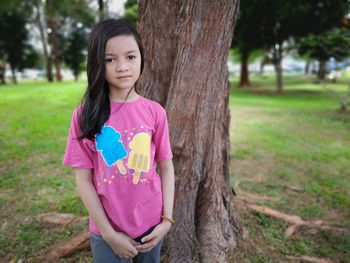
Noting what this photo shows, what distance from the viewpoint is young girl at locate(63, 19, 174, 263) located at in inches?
61.5

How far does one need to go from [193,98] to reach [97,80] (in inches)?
36.1

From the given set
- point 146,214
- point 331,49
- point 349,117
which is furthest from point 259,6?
point 146,214

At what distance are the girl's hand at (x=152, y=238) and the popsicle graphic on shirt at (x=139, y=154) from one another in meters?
0.30

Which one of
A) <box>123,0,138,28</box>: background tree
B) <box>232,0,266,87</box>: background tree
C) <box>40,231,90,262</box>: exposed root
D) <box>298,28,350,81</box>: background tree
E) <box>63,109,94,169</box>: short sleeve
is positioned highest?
<box>123,0,138,28</box>: background tree

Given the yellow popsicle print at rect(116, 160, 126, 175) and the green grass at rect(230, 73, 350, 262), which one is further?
the green grass at rect(230, 73, 350, 262)

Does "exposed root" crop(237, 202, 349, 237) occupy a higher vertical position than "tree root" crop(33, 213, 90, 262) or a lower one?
lower

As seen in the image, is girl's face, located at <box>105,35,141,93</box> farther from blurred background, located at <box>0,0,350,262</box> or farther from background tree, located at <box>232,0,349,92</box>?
background tree, located at <box>232,0,349,92</box>

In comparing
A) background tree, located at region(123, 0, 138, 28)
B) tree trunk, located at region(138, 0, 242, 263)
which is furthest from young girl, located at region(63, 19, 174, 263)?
background tree, located at region(123, 0, 138, 28)

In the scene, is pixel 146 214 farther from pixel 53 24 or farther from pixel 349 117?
pixel 53 24

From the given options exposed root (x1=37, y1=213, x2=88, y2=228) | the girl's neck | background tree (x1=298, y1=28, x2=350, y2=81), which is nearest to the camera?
the girl's neck

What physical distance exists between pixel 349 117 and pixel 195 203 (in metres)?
9.13

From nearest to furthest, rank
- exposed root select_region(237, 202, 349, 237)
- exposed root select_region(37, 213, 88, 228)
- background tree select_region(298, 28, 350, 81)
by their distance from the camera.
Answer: exposed root select_region(37, 213, 88, 228) → exposed root select_region(237, 202, 349, 237) → background tree select_region(298, 28, 350, 81)

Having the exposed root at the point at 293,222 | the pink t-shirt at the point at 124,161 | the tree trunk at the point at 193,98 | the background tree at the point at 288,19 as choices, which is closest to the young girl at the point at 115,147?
the pink t-shirt at the point at 124,161

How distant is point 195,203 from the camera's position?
263 cm
